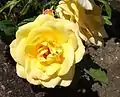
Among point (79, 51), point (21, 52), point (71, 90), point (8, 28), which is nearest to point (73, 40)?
point (79, 51)

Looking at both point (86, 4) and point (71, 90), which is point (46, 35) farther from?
point (71, 90)

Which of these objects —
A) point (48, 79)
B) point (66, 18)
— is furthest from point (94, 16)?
point (48, 79)

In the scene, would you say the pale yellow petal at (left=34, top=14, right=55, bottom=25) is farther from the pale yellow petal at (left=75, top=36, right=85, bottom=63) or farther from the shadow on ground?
the shadow on ground

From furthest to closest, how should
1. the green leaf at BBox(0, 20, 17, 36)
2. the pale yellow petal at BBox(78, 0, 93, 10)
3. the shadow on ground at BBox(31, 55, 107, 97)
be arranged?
the shadow on ground at BBox(31, 55, 107, 97) → the green leaf at BBox(0, 20, 17, 36) → the pale yellow petal at BBox(78, 0, 93, 10)

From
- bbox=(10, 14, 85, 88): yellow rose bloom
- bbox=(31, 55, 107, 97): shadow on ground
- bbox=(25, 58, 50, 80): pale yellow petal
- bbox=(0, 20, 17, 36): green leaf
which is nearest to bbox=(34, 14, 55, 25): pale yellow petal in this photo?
bbox=(10, 14, 85, 88): yellow rose bloom

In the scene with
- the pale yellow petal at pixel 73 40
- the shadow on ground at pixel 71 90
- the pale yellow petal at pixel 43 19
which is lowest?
the shadow on ground at pixel 71 90

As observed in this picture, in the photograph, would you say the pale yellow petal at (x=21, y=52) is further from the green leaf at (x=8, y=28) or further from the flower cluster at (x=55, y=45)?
the green leaf at (x=8, y=28)

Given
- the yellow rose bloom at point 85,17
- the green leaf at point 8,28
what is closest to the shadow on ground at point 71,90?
the green leaf at point 8,28

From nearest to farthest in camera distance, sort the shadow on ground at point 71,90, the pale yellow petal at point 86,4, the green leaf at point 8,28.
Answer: the pale yellow petal at point 86,4 < the green leaf at point 8,28 < the shadow on ground at point 71,90
